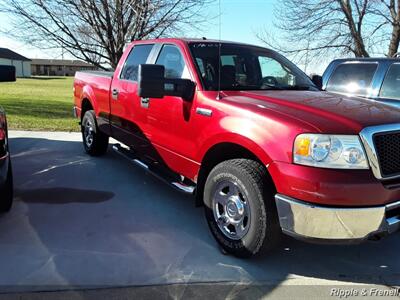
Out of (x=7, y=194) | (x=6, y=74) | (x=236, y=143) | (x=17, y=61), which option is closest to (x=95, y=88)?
(x=6, y=74)

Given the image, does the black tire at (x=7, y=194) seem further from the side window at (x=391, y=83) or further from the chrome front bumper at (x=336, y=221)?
the side window at (x=391, y=83)

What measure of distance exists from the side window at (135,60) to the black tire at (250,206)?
233cm

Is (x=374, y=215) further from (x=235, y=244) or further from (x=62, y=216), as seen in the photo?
(x=62, y=216)

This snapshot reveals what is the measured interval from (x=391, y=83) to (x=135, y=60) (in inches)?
148

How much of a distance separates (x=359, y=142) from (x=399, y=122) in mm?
571

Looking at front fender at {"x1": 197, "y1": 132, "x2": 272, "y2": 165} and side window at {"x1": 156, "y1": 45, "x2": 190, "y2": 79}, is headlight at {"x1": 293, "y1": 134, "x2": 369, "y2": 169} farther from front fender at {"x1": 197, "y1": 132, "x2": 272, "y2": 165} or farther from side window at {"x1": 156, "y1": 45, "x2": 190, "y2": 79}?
side window at {"x1": 156, "y1": 45, "x2": 190, "y2": 79}

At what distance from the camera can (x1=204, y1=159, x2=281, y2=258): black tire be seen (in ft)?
10.8

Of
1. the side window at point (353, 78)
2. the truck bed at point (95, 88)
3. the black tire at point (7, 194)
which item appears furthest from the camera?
the side window at point (353, 78)

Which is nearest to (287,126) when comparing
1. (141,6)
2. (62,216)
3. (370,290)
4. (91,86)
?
(370,290)

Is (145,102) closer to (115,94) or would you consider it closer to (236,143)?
(115,94)

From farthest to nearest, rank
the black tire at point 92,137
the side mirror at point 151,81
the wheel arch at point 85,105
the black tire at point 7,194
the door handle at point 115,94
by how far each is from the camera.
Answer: the wheel arch at point 85,105, the black tire at point 92,137, the door handle at point 115,94, the black tire at point 7,194, the side mirror at point 151,81

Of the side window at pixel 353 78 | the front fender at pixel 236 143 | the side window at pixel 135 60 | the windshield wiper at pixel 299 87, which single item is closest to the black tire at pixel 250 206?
the front fender at pixel 236 143

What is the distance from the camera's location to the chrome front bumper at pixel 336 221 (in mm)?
2957

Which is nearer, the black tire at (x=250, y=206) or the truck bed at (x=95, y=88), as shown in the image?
the black tire at (x=250, y=206)
